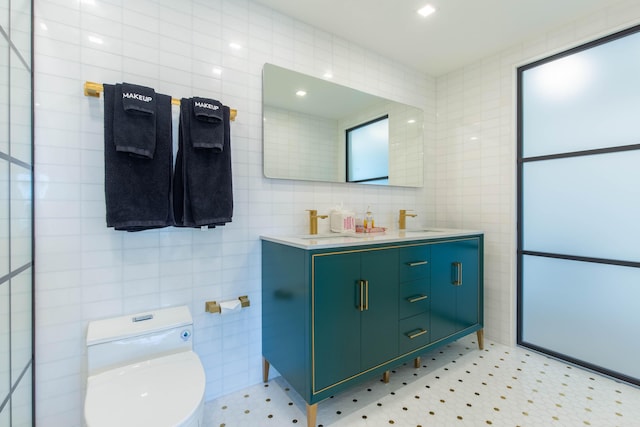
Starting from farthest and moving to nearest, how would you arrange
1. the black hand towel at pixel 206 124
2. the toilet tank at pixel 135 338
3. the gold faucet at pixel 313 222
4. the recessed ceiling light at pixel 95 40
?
1. the gold faucet at pixel 313 222
2. the black hand towel at pixel 206 124
3. the recessed ceiling light at pixel 95 40
4. the toilet tank at pixel 135 338

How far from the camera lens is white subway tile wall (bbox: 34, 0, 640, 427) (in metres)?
1.38

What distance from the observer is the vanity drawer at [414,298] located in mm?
1863

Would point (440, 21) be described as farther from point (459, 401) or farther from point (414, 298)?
point (459, 401)

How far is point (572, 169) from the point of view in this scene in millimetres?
2158

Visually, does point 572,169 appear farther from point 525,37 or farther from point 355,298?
point 355,298

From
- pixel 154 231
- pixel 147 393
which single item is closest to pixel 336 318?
pixel 147 393

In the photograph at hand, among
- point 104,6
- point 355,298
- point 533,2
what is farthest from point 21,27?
point 533,2

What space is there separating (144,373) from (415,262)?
1.60 metres

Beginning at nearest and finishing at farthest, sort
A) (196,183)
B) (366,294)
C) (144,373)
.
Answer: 1. (144,373)
2. (196,183)
3. (366,294)

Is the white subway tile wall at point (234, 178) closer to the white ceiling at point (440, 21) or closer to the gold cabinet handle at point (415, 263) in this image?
the white ceiling at point (440, 21)

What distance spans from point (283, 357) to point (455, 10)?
2530 mm

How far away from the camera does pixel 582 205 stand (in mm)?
2111

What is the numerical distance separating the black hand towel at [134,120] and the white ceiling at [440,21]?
1087mm

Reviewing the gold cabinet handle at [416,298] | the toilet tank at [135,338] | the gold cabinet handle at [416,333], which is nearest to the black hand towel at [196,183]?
the toilet tank at [135,338]
